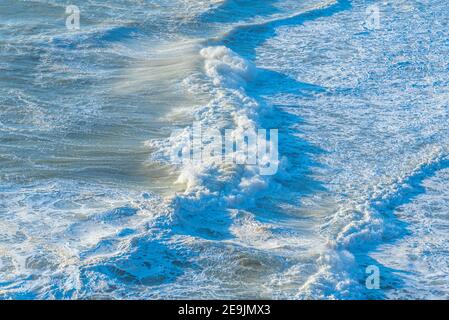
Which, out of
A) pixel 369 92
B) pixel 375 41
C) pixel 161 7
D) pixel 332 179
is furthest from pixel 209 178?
pixel 161 7

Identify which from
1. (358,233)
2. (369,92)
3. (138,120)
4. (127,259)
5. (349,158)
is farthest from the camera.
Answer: (369,92)

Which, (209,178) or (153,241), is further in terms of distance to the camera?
(209,178)

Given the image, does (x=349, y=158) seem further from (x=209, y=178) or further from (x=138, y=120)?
(x=138, y=120)

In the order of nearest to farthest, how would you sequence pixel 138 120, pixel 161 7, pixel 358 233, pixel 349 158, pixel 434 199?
1. pixel 358 233
2. pixel 434 199
3. pixel 349 158
4. pixel 138 120
5. pixel 161 7

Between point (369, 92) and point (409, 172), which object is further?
point (369, 92)

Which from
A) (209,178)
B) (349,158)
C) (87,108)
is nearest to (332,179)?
(349,158)

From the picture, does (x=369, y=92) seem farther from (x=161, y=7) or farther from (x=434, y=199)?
(x=161, y=7)
